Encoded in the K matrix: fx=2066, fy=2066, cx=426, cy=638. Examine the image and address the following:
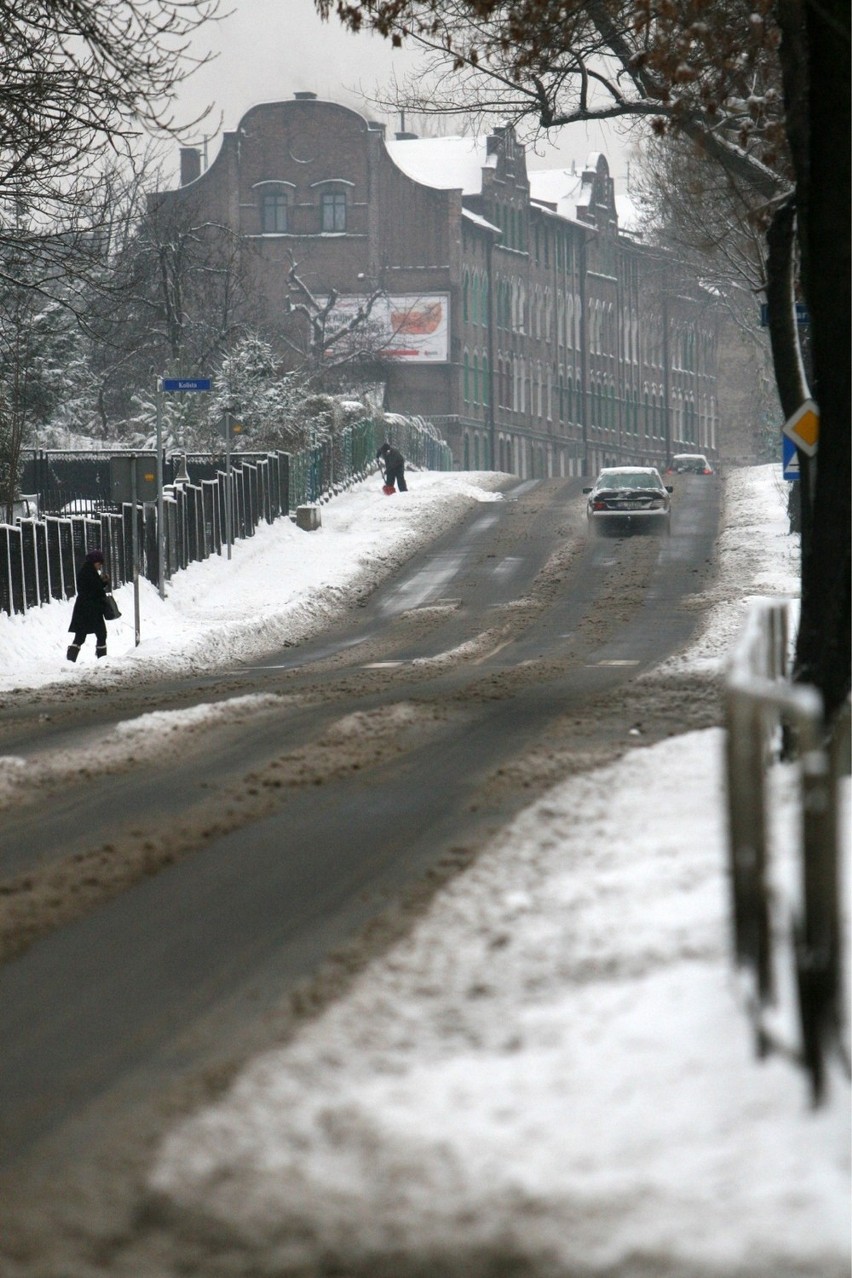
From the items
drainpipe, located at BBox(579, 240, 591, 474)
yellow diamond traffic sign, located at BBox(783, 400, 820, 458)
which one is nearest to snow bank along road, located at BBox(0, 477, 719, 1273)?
yellow diamond traffic sign, located at BBox(783, 400, 820, 458)

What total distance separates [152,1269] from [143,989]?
2.66 meters

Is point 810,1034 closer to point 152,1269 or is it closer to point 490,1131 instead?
point 490,1131

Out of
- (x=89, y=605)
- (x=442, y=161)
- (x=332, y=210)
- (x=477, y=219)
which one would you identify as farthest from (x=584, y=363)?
(x=89, y=605)

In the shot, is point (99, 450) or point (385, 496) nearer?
point (99, 450)

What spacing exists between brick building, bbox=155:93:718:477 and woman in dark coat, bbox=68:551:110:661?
48124 millimetres

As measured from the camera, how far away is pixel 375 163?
85.4 meters

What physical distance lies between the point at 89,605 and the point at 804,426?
11.0 metres

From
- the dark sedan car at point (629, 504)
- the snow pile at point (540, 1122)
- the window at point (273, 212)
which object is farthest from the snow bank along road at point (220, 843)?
the window at point (273, 212)

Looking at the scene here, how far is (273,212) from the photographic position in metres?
86.0

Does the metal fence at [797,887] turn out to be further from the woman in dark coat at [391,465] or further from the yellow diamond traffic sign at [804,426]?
the woman in dark coat at [391,465]

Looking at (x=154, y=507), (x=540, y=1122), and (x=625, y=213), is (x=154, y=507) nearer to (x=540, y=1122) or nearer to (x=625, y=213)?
(x=540, y=1122)

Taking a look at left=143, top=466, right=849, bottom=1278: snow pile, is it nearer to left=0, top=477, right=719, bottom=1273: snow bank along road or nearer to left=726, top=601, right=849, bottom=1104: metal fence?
left=726, top=601, right=849, bottom=1104: metal fence

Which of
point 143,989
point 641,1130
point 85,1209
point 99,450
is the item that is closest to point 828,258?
point 143,989

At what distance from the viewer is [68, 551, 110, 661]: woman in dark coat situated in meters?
25.2
